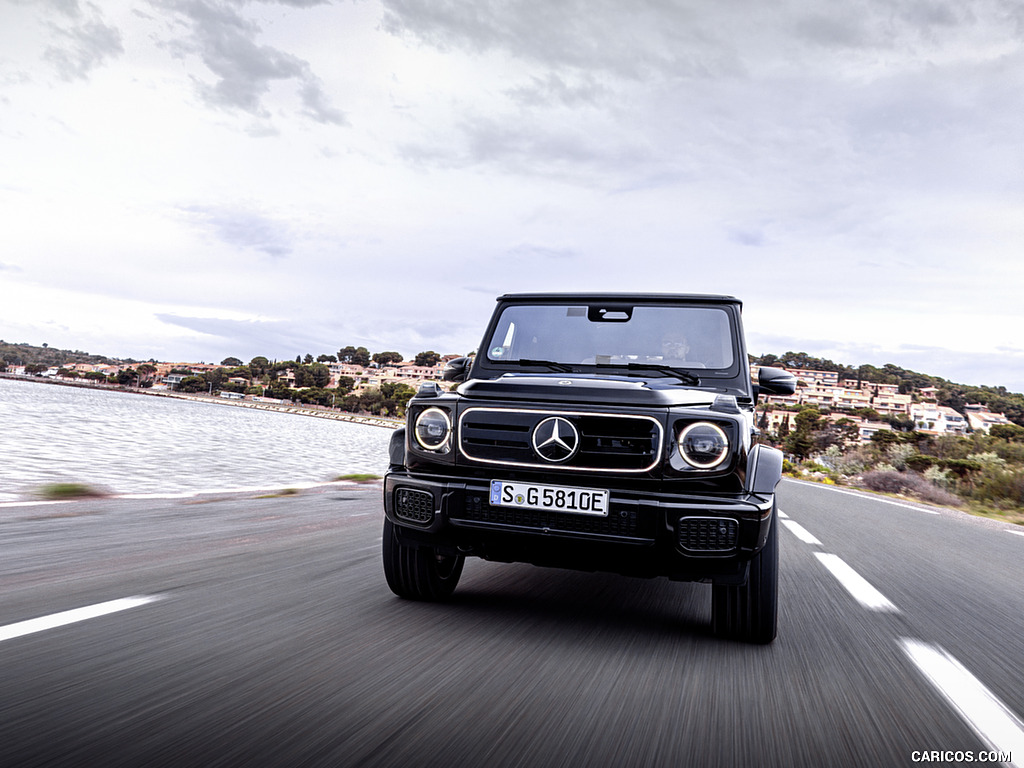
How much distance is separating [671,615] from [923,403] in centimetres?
13657

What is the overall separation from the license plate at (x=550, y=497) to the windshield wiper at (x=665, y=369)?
4.57 feet

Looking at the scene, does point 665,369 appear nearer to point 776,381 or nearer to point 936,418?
point 776,381

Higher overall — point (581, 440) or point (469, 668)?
point (581, 440)

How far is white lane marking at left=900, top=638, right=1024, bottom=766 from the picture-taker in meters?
2.40

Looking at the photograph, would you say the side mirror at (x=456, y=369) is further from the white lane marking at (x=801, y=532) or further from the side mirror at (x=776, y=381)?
the white lane marking at (x=801, y=532)

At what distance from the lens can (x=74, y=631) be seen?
119 inches

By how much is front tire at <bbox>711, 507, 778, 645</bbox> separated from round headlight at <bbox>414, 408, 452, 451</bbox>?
1.47 metres

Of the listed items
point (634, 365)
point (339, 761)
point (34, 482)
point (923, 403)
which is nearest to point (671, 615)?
point (634, 365)

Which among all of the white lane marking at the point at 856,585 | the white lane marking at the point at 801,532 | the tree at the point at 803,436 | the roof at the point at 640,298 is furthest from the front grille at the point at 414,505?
the tree at the point at 803,436

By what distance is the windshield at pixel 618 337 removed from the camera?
451 centimetres

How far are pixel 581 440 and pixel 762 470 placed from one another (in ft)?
2.69

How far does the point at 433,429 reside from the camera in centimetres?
354

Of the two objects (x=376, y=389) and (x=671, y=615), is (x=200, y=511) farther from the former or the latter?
(x=376, y=389)

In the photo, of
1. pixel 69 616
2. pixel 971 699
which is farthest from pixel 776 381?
pixel 69 616
